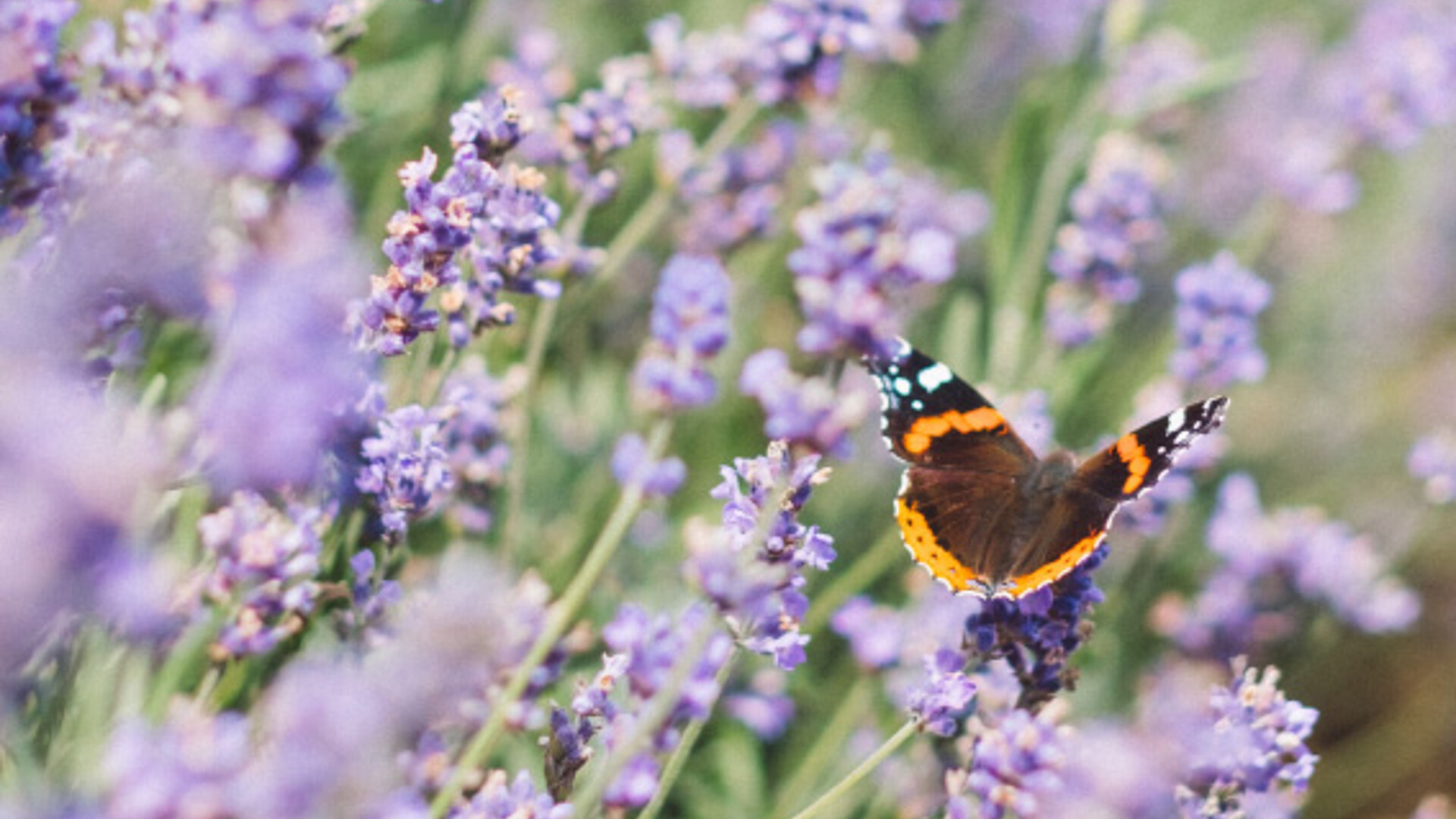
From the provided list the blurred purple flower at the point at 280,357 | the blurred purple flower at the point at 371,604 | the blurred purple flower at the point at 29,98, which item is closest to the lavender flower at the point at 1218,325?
the blurred purple flower at the point at 371,604

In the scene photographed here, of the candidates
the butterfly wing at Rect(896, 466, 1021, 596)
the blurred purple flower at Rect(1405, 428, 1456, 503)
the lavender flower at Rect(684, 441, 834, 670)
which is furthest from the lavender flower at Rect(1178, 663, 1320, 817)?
the blurred purple flower at Rect(1405, 428, 1456, 503)

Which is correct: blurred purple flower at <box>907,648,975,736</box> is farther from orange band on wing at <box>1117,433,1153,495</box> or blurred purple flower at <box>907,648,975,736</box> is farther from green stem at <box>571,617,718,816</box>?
orange band on wing at <box>1117,433,1153,495</box>

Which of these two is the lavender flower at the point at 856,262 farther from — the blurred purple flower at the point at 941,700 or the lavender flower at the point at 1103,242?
the lavender flower at the point at 1103,242

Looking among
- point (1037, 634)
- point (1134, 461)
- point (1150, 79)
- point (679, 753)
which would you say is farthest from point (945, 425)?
point (1150, 79)

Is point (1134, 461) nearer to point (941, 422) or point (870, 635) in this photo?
point (941, 422)

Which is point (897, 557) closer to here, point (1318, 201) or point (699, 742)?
point (699, 742)
